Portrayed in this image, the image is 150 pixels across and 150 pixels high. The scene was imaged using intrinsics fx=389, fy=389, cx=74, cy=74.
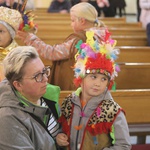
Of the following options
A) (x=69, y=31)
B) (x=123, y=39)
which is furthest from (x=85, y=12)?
(x=69, y=31)

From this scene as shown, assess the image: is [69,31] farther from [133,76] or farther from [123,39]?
[133,76]

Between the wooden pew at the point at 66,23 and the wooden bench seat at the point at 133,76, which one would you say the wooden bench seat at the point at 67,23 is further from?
the wooden bench seat at the point at 133,76

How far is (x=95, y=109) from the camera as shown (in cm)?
223

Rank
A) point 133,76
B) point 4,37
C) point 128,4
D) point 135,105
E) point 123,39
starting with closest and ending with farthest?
point 4,37 < point 135,105 < point 133,76 < point 123,39 < point 128,4

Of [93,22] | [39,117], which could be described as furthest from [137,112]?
[39,117]

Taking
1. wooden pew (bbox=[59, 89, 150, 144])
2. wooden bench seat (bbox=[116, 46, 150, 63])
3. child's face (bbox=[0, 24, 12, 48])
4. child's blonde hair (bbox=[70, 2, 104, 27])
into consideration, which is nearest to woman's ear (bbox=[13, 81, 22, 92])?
child's face (bbox=[0, 24, 12, 48])

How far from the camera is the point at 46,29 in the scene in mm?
6230

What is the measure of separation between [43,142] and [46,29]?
437 centimetres

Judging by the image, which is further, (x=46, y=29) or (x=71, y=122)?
(x=46, y=29)

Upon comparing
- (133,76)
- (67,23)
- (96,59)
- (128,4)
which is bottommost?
(128,4)

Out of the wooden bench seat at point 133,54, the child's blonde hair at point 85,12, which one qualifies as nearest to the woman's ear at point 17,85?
the child's blonde hair at point 85,12

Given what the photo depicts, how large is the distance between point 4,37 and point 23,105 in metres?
1.07

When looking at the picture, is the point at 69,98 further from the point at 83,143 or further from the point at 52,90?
the point at 83,143

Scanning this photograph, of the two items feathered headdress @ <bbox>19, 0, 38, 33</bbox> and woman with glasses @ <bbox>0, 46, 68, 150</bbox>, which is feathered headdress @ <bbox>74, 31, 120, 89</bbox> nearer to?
woman with glasses @ <bbox>0, 46, 68, 150</bbox>
